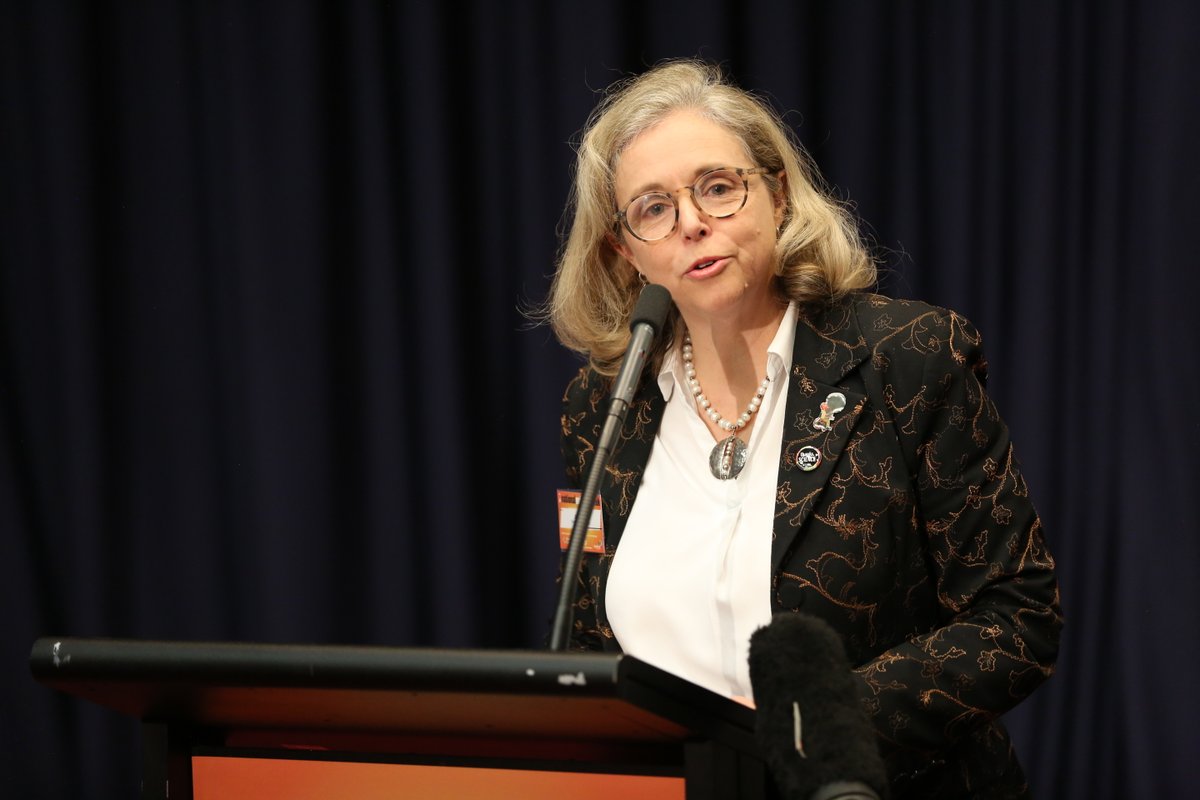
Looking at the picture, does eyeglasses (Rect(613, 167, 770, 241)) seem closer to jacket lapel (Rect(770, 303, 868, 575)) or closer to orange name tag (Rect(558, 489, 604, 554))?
jacket lapel (Rect(770, 303, 868, 575))

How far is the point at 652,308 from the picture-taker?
4.88ft

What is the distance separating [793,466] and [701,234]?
38cm

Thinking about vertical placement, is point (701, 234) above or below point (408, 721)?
above

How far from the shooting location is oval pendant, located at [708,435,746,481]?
6.04 ft

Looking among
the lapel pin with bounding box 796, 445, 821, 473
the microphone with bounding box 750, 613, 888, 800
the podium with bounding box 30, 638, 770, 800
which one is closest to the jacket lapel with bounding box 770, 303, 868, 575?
the lapel pin with bounding box 796, 445, 821, 473

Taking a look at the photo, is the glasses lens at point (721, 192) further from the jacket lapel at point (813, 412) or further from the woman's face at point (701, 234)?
the jacket lapel at point (813, 412)

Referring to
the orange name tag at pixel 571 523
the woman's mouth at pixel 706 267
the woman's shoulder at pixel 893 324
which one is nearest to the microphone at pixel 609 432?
the woman's mouth at pixel 706 267

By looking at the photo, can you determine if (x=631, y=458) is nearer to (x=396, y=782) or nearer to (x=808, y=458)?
(x=808, y=458)

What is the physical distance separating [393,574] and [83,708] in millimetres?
872

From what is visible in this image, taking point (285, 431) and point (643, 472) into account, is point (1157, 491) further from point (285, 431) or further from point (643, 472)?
point (285, 431)

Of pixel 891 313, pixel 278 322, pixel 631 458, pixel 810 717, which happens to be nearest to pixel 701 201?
pixel 891 313

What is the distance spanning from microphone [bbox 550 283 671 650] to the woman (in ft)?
1.16

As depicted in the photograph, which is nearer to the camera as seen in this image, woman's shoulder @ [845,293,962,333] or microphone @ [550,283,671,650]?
microphone @ [550,283,671,650]

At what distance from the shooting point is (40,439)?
10.2 ft
